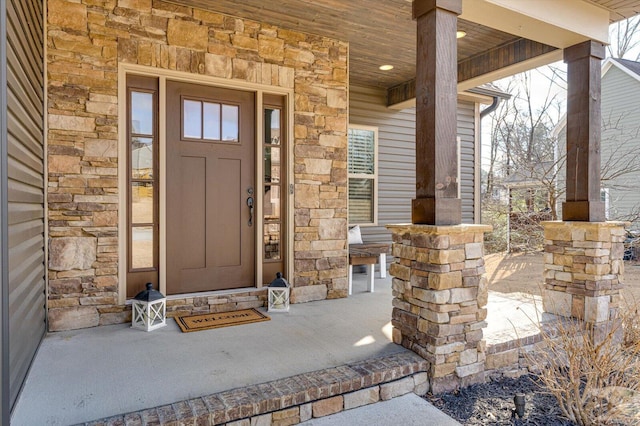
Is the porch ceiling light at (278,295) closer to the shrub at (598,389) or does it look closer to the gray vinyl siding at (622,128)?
the shrub at (598,389)

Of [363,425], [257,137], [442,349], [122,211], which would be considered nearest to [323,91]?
[257,137]

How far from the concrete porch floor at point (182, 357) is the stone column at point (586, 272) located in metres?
0.38

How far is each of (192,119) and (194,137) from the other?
17 centimetres

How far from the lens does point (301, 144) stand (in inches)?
164

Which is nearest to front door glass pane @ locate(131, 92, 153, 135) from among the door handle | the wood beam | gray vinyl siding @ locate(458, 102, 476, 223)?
the door handle

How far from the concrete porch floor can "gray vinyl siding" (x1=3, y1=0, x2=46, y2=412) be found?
19cm

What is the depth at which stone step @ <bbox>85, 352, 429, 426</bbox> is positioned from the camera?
190cm

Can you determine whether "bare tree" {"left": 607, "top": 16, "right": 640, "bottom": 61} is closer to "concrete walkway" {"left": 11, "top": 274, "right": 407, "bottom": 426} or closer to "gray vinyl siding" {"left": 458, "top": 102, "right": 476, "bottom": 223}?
"gray vinyl siding" {"left": 458, "top": 102, "right": 476, "bottom": 223}

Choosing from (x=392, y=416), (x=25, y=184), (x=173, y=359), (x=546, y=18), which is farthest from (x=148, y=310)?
(x=546, y=18)

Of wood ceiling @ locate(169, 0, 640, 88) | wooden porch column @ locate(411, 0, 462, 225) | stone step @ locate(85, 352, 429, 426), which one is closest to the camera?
stone step @ locate(85, 352, 429, 426)

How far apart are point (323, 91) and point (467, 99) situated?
3.55m

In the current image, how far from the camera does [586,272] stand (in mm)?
3607

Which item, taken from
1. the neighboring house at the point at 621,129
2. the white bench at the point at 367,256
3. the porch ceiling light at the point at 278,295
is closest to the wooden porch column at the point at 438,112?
the porch ceiling light at the point at 278,295

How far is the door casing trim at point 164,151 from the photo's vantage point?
3.36 meters
